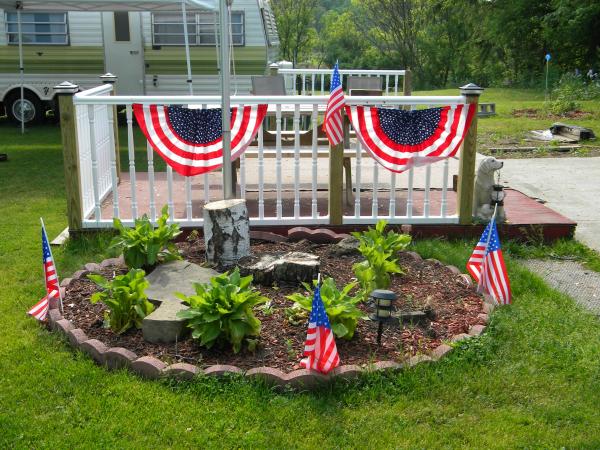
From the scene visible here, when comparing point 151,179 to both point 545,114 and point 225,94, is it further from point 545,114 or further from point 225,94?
point 545,114

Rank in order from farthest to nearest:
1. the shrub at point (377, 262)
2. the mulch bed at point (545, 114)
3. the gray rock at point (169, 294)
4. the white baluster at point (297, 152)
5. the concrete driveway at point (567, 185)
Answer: the mulch bed at point (545, 114)
the concrete driveway at point (567, 185)
the white baluster at point (297, 152)
the shrub at point (377, 262)
the gray rock at point (169, 294)

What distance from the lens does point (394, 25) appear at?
122 feet

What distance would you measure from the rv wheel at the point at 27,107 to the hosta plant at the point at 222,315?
38.1ft

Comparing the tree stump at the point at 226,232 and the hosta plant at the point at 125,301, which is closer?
the hosta plant at the point at 125,301

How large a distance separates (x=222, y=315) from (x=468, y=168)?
9.22 ft

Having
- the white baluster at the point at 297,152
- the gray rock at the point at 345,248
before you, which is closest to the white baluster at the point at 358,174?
the white baluster at the point at 297,152

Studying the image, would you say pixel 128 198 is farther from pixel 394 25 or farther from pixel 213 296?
pixel 394 25

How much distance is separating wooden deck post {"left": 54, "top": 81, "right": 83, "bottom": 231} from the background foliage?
1839 centimetres

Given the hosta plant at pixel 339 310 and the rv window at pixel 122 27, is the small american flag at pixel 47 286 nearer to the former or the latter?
the hosta plant at pixel 339 310

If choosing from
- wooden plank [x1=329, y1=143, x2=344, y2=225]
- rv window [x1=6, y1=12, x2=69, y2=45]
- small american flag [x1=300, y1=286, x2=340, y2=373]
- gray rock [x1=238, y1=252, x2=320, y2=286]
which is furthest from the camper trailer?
small american flag [x1=300, y1=286, x2=340, y2=373]

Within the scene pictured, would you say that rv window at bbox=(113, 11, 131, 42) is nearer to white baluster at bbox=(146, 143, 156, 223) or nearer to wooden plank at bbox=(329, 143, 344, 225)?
white baluster at bbox=(146, 143, 156, 223)

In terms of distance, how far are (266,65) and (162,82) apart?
6.70 feet

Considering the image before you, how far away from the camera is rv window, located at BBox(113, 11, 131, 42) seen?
13.7 meters

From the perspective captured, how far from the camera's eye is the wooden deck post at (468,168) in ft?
17.7
